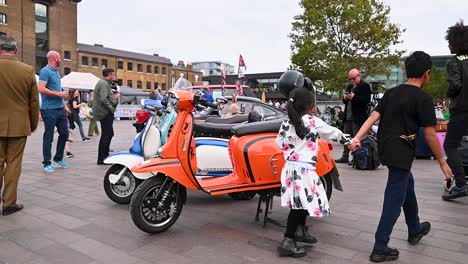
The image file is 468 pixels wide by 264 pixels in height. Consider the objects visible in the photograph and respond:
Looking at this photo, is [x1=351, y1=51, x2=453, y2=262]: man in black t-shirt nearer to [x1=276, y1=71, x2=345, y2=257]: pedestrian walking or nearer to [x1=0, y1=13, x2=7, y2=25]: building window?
[x1=276, y1=71, x2=345, y2=257]: pedestrian walking

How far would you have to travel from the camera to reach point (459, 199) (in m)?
5.34

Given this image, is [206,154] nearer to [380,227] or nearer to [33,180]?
[380,227]

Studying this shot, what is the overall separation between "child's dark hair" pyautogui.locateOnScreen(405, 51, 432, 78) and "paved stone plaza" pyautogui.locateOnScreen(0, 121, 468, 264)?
153 centimetres

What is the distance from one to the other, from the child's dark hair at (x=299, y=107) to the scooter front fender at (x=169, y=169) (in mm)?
1211

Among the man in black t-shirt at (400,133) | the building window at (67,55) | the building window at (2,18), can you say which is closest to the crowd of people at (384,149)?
the man in black t-shirt at (400,133)

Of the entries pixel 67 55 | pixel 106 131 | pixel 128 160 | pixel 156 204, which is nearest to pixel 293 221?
pixel 156 204

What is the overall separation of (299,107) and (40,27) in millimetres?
61229

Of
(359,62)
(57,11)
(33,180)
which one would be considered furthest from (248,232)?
(57,11)

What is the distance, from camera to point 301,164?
3346 millimetres

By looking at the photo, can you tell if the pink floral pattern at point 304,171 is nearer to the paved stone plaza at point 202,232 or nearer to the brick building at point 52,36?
the paved stone plaza at point 202,232

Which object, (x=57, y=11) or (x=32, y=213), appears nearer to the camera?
(x=32, y=213)

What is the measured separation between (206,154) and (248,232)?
139 cm

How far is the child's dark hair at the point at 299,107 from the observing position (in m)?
3.29

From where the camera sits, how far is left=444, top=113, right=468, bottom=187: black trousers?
4.92m
